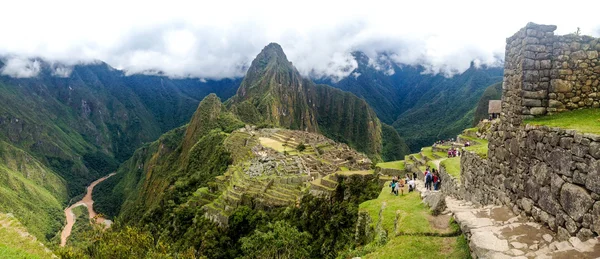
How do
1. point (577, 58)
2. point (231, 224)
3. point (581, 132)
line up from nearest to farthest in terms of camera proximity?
point (581, 132) < point (577, 58) < point (231, 224)

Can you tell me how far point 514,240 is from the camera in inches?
252

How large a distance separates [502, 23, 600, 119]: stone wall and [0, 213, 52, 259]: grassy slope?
19.8 metres

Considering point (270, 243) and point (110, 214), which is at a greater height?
point (270, 243)

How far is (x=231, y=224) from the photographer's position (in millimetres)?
36125

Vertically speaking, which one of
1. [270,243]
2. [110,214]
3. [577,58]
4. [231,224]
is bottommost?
[110,214]

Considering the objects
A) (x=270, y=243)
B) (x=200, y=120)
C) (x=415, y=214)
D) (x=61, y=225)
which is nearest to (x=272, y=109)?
(x=200, y=120)

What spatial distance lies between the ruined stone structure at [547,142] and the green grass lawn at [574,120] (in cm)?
20

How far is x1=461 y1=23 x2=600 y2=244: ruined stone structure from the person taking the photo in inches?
221

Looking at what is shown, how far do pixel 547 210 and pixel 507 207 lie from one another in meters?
1.79

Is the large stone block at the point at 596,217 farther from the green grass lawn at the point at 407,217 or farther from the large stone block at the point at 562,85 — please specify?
the green grass lawn at the point at 407,217

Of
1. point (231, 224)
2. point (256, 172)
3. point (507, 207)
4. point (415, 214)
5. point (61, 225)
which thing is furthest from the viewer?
point (61, 225)

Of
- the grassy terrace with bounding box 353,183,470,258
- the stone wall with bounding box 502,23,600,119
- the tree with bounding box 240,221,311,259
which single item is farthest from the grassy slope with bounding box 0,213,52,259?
the stone wall with bounding box 502,23,600,119

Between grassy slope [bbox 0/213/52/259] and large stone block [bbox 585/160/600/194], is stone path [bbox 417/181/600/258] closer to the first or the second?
large stone block [bbox 585/160/600/194]

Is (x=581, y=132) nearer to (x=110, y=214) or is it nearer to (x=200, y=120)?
(x=200, y=120)
